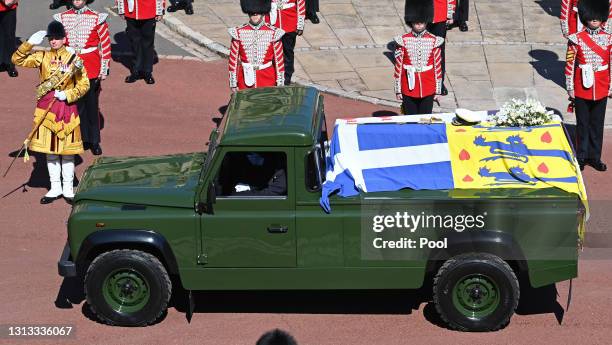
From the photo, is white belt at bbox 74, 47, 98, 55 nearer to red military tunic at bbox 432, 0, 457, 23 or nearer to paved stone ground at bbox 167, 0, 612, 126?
paved stone ground at bbox 167, 0, 612, 126

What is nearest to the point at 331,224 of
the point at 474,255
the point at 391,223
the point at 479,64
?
the point at 391,223

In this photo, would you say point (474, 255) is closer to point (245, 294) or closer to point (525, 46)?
point (245, 294)

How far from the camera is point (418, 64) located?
588 inches

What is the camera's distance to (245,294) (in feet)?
37.7

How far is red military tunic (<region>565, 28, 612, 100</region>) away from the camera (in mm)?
14805

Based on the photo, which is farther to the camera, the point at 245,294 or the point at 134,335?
the point at 245,294

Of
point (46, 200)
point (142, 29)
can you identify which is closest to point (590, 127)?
point (46, 200)

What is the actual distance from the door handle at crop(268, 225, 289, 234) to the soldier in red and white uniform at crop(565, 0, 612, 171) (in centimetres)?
584

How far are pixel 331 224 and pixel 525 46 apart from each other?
10490 mm

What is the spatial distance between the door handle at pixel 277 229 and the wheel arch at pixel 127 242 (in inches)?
35.3

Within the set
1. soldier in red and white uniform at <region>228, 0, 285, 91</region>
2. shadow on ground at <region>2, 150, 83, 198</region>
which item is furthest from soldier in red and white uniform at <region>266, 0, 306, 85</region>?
shadow on ground at <region>2, 150, 83, 198</region>

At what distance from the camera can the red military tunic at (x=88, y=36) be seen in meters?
15.4

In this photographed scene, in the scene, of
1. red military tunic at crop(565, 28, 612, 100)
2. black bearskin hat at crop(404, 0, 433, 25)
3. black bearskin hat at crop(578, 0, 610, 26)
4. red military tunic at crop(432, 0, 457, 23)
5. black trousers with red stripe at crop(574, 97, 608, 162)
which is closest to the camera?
red military tunic at crop(565, 28, 612, 100)

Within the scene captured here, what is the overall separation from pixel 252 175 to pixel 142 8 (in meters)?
7.88
